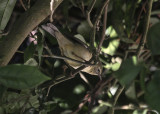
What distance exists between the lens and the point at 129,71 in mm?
436

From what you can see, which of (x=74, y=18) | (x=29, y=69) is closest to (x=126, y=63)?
(x=29, y=69)

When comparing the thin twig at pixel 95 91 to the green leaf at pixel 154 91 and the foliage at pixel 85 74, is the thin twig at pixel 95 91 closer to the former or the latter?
the foliage at pixel 85 74

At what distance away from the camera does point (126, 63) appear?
45 centimetres

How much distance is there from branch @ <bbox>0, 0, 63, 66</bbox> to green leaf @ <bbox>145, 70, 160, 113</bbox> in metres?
0.50

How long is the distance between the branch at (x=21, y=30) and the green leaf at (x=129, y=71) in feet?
1.50

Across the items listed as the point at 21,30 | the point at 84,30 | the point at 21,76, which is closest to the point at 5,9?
the point at 21,30

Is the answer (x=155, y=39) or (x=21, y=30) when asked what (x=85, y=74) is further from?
(x=155, y=39)

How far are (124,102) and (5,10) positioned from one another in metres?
0.72

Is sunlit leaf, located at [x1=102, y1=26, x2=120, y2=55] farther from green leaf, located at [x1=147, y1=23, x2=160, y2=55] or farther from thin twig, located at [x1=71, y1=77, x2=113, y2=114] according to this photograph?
green leaf, located at [x1=147, y1=23, x2=160, y2=55]

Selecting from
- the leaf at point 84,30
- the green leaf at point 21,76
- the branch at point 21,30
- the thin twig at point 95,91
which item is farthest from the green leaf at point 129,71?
the leaf at point 84,30

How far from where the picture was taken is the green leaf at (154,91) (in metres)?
0.42

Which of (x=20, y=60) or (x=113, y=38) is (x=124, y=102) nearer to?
(x=113, y=38)

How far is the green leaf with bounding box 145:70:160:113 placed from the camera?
0.42m

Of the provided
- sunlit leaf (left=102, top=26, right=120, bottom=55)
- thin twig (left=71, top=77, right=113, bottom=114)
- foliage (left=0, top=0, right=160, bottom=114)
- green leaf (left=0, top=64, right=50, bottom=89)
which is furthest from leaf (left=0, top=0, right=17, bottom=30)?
sunlit leaf (left=102, top=26, right=120, bottom=55)
